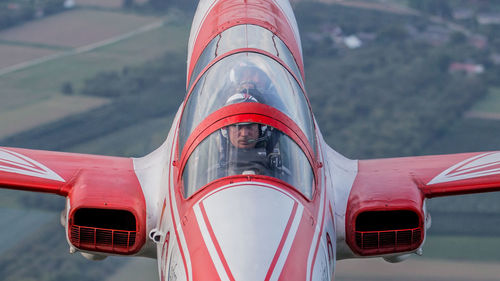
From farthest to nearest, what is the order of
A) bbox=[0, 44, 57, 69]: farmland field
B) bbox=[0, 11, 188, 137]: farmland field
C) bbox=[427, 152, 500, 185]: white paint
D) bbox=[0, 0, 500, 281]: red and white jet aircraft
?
1. bbox=[0, 44, 57, 69]: farmland field
2. bbox=[0, 11, 188, 137]: farmland field
3. bbox=[427, 152, 500, 185]: white paint
4. bbox=[0, 0, 500, 281]: red and white jet aircraft

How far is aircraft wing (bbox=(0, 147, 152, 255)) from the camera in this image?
8.17m

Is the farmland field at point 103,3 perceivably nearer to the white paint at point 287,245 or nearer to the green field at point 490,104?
the green field at point 490,104

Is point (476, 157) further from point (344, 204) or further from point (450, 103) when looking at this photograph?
point (450, 103)

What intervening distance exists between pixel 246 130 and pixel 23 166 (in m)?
3.64

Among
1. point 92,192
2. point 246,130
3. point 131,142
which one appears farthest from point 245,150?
point 131,142

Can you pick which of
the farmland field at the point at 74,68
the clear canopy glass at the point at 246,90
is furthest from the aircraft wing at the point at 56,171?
the farmland field at the point at 74,68

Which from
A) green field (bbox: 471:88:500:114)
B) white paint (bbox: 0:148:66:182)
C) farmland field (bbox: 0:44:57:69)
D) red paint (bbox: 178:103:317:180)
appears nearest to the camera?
red paint (bbox: 178:103:317:180)

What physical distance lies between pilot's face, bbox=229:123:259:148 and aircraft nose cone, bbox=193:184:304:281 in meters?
0.59

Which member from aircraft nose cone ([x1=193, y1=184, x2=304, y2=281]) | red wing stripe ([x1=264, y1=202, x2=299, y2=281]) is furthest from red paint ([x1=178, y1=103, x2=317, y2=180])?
red wing stripe ([x1=264, y1=202, x2=299, y2=281])

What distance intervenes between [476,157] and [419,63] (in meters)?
34.2

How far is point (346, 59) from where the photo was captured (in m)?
43.1

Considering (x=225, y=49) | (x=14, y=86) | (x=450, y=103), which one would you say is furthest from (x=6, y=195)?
(x=450, y=103)

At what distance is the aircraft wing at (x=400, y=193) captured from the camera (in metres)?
8.20

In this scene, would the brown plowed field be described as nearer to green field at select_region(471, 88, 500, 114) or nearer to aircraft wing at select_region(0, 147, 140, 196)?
green field at select_region(471, 88, 500, 114)
